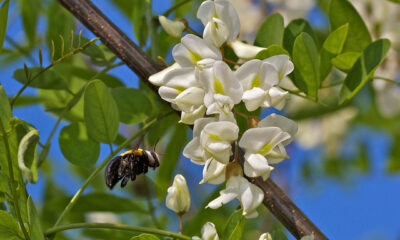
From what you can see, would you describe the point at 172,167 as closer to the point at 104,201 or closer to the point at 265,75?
the point at 104,201

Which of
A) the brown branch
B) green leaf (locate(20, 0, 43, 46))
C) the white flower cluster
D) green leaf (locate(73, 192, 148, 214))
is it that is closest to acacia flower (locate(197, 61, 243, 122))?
the white flower cluster

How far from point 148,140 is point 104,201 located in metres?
0.11

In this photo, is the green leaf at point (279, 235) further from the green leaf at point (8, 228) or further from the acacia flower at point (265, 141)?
the green leaf at point (8, 228)

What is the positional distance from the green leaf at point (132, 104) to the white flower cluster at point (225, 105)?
149 mm

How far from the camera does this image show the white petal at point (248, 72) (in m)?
0.55

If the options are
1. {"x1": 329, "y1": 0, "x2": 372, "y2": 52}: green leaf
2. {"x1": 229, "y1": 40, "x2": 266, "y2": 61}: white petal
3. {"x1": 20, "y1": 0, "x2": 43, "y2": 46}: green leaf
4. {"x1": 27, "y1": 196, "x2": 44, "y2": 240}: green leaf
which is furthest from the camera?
{"x1": 20, "y1": 0, "x2": 43, "y2": 46}: green leaf

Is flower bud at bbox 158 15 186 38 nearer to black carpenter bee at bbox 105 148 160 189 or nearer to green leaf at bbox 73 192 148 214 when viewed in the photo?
black carpenter bee at bbox 105 148 160 189

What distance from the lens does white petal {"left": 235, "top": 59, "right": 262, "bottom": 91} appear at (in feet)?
1.82

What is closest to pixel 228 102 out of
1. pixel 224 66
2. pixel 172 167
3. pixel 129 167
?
pixel 224 66

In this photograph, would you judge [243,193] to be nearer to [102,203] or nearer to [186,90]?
[186,90]

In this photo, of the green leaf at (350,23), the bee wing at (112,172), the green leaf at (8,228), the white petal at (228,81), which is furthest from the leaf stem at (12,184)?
the green leaf at (350,23)

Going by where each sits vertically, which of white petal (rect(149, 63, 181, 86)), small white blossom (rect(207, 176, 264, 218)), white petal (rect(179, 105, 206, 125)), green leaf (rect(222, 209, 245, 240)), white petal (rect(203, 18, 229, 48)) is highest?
white petal (rect(203, 18, 229, 48))

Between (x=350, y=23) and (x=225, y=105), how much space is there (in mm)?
279

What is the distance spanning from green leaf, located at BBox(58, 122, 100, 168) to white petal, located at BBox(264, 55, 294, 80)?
0.26m
